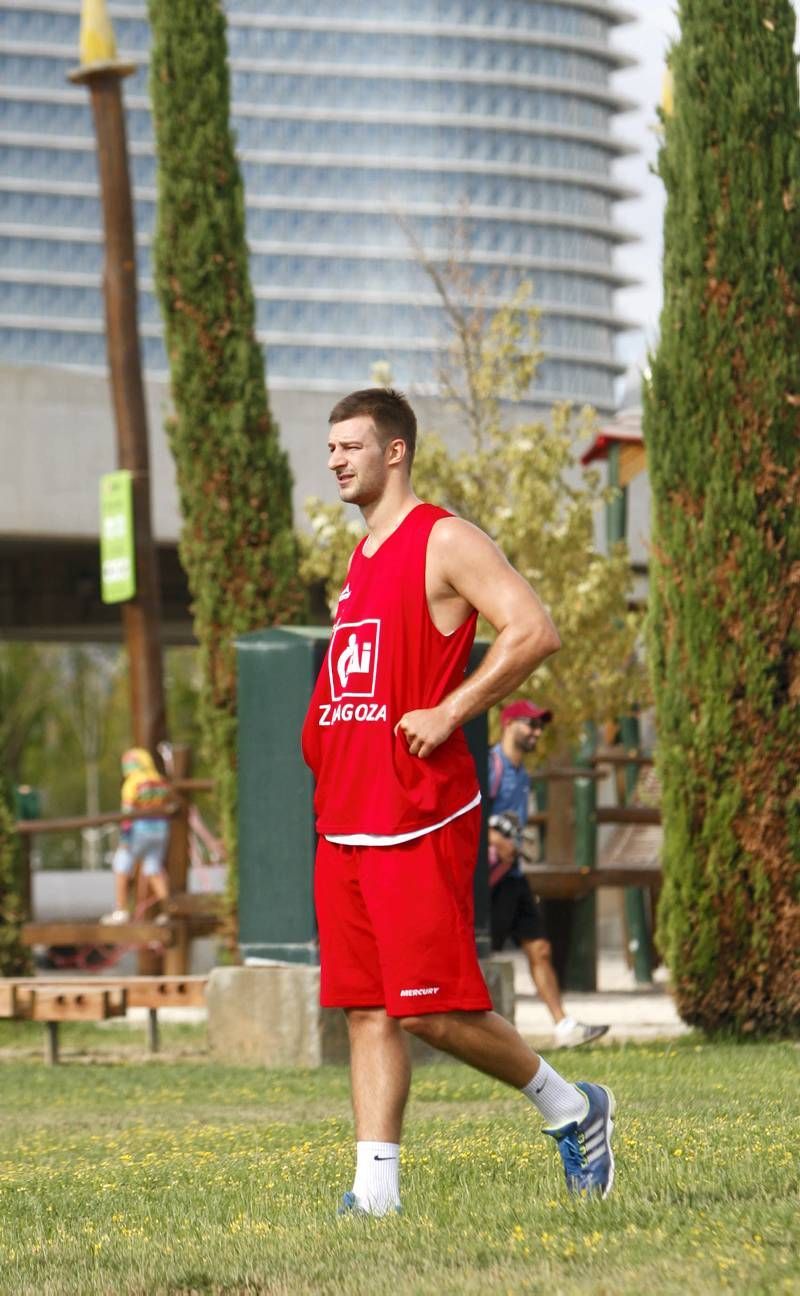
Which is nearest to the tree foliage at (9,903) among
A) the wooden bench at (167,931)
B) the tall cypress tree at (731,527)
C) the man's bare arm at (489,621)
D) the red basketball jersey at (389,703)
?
the wooden bench at (167,931)

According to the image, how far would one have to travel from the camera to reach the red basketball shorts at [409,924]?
16.4 ft

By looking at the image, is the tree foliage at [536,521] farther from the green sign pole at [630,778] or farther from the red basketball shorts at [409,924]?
the red basketball shorts at [409,924]

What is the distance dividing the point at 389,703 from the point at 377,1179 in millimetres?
1073

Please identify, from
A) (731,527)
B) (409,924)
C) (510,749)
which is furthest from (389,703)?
(510,749)

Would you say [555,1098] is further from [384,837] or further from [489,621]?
[489,621]

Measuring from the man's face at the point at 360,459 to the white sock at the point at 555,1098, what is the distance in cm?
141

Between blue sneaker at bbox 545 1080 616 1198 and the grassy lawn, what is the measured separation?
0.23 feet

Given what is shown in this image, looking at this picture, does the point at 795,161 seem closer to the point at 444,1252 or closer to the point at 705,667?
the point at 705,667

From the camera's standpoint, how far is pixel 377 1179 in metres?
5.10

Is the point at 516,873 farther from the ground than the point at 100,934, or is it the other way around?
the point at 516,873

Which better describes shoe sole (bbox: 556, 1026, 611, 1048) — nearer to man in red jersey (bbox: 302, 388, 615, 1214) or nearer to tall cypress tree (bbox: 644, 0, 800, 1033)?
tall cypress tree (bbox: 644, 0, 800, 1033)

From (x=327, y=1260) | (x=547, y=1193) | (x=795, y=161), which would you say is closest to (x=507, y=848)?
(x=795, y=161)

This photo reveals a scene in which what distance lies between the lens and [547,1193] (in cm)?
528

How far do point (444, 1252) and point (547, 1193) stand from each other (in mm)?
772
